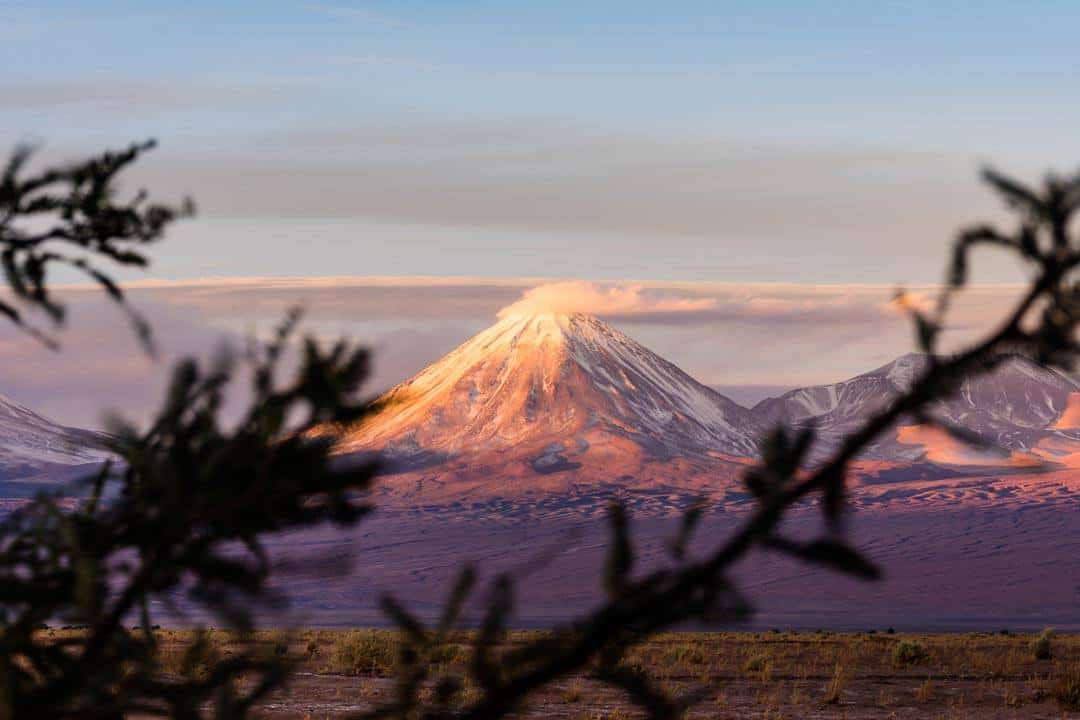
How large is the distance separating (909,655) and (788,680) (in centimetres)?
553

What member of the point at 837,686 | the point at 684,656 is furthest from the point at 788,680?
the point at 684,656

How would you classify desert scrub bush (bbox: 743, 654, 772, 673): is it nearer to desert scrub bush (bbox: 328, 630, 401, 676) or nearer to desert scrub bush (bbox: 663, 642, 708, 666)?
desert scrub bush (bbox: 663, 642, 708, 666)

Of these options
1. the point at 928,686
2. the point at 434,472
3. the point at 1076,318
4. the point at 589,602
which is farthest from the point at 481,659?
the point at 434,472

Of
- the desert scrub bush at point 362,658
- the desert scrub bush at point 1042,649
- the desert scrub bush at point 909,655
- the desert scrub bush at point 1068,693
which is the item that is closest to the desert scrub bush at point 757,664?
the desert scrub bush at point 909,655

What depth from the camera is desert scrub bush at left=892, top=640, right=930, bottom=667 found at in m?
35.8

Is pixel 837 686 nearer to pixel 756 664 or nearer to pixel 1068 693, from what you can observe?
pixel 1068 693

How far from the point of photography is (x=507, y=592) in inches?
89.4

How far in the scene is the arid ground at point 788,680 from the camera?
25125mm

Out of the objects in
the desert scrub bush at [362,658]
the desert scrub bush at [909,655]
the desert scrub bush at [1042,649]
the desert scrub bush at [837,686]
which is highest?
→ the desert scrub bush at [362,658]

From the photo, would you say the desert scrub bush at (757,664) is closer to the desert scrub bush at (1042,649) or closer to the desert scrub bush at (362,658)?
the desert scrub bush at (1042,649)

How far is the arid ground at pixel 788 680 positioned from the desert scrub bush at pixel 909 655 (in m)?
0.02

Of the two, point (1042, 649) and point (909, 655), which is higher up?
point (909, 655)

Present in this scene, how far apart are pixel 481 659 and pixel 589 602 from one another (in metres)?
129

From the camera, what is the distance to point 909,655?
36031mm
